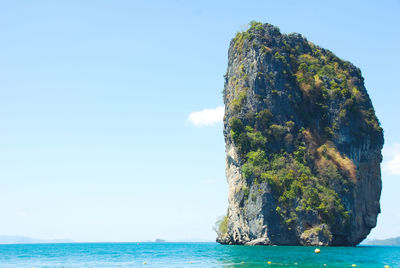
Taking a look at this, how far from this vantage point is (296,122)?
7400 cm

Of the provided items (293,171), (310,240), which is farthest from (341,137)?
(310,240)

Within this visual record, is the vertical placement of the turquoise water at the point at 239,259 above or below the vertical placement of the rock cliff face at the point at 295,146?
below

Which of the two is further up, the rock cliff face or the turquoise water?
the rock cliff face

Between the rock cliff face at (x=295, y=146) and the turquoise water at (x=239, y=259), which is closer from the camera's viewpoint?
the turquoise water at (x=239, y=259)

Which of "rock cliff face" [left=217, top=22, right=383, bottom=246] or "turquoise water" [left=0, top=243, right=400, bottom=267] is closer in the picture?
"turquoise water" [left=0, top=243, right=400, bottom=267]

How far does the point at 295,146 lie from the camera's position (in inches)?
2788

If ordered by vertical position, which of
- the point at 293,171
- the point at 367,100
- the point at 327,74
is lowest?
the point at 293,171

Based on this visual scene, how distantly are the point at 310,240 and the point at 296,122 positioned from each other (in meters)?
21.9

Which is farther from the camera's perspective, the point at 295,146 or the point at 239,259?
the point at 295,146

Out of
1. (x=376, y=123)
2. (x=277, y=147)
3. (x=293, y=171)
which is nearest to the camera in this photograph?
(x=293, y=171)

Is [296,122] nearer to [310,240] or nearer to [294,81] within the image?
[294,81]

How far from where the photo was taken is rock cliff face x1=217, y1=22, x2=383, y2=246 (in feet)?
203

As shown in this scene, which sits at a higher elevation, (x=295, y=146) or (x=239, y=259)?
(x=295, y=146)

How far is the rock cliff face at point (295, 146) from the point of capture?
61969 mm
